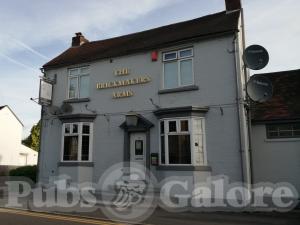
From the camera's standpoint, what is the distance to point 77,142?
1570 centimetres

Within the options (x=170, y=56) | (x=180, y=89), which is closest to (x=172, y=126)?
(x=180, y=89)

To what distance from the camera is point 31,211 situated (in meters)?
10.5

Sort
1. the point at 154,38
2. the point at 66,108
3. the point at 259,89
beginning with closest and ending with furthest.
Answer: the point at 259,89 → the point at 154,38 → the point at 66,108

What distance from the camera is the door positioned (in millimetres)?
14367

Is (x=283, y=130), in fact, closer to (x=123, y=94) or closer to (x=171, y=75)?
(x=171, y=75)

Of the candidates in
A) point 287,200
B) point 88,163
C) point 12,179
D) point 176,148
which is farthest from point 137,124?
point 12,179

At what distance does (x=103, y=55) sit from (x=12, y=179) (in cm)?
960

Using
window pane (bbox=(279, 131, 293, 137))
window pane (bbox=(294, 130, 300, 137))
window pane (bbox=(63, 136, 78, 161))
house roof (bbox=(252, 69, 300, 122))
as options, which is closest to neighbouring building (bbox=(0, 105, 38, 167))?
window pane (bbox=(63, 136, 78, 161))

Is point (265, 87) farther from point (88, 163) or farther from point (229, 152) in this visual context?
point (88, 163)

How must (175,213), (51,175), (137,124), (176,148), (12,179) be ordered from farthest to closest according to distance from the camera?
(12,179) < (51,175) < (137,124) < (176,148) < (175,213)

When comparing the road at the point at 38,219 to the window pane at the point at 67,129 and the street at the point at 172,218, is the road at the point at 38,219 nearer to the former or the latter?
the street at the point at 172,218

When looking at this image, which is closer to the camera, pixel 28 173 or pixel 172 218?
pixel 172 218

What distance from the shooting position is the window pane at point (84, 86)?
16459 mm

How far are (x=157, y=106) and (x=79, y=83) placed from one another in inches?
194
